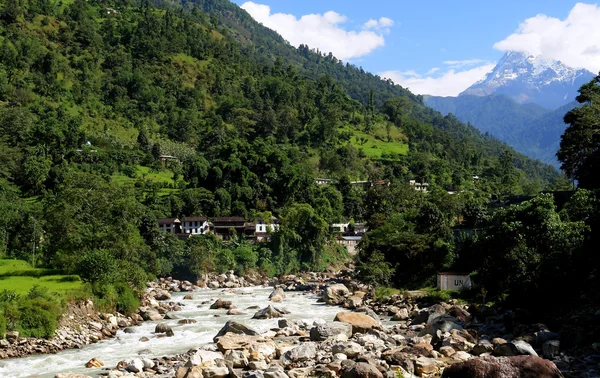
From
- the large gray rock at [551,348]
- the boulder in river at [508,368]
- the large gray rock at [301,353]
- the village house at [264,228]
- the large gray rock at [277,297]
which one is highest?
the village house at [264,228]

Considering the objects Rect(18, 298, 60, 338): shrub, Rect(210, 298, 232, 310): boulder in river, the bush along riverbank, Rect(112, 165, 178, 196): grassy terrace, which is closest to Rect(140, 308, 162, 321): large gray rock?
the bush along riverbank

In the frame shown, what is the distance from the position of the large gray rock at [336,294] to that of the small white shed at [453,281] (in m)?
8.27

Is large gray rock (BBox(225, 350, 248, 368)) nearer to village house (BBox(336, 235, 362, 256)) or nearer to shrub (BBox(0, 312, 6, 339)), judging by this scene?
shrub (BBox(0, 312, 6, 339))

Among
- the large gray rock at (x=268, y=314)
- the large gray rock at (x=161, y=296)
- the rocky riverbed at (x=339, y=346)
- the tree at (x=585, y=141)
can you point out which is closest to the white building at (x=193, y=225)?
the large gray rock at (x=161, y=296)

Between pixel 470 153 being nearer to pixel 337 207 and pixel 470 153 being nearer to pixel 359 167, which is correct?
pixel 359 167

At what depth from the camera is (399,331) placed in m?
29.9

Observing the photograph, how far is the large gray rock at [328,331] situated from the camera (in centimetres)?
2685

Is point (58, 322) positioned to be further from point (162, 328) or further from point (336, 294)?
point (336, 294)

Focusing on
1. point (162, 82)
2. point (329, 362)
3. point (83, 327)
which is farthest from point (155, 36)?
point (329, 362)

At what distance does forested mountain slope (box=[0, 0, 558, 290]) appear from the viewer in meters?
50.2

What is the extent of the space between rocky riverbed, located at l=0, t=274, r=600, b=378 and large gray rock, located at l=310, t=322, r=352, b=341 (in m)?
0.05

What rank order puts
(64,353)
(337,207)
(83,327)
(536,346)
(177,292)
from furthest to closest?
(337,207) < (177,292) < (83,327) < (64,353) < (536,346)

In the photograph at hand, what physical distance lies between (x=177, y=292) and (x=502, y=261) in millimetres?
31935

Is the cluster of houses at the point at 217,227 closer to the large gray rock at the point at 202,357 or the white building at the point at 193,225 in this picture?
the white building at the point at 193,225
